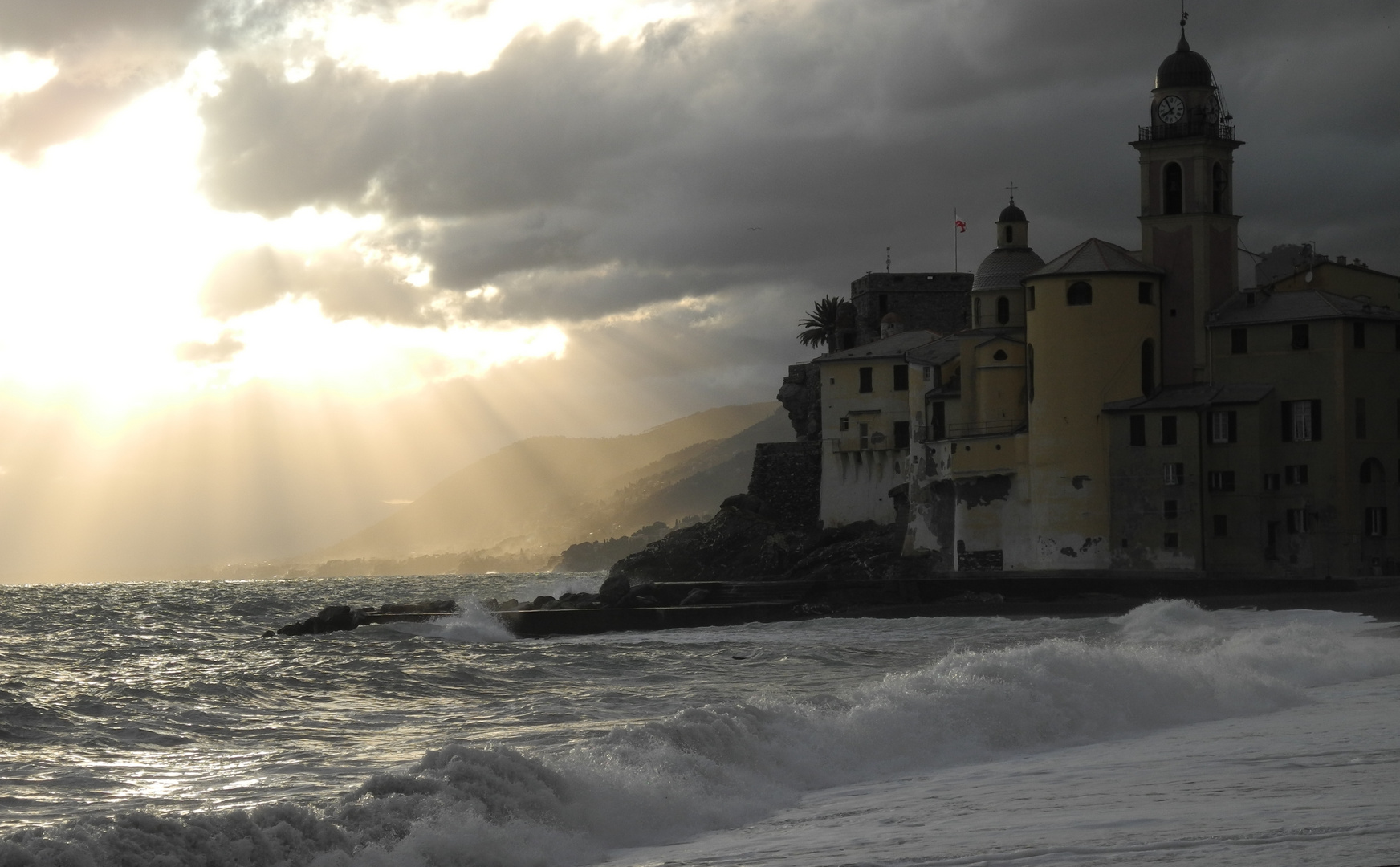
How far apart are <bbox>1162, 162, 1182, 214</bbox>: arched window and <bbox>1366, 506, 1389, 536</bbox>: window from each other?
11.7 metres

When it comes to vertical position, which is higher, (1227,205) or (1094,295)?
(1227,205)

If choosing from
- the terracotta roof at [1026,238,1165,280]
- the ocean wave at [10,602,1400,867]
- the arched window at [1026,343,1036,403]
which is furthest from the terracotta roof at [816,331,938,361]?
the ocean wave at [10,602,1400,867]

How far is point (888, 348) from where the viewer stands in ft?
219

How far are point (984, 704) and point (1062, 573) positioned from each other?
1127 inches

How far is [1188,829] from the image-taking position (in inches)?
512

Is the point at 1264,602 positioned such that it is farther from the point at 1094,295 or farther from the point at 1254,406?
the point at 1094,295

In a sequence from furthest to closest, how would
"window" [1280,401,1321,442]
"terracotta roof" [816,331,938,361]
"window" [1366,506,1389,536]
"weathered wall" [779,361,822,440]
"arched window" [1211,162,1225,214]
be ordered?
"weathered wall" [779,361,822,440] → "terracotta roof" [816,331,938,361] → "arched window" [1211,162,1225,214] → "window" [1280,401,1321,442] → "window" [1366,506,1389,536]

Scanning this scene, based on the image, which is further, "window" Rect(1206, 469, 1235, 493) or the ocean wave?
"window" Rect(1206, 469, 1235, 493)

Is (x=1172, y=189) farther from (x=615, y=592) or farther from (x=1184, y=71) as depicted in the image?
(x=615, y=592)

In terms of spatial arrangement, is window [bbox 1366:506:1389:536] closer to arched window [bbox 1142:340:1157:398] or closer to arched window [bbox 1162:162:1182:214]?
arched window [bbox 1142:340:1157:398]

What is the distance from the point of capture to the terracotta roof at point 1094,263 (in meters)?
51.1

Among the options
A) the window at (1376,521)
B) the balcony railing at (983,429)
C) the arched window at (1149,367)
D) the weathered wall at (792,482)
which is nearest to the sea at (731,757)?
the window at (1376,521)

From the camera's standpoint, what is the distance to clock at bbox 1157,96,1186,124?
175 ft

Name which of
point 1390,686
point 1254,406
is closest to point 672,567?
point 1254,406
